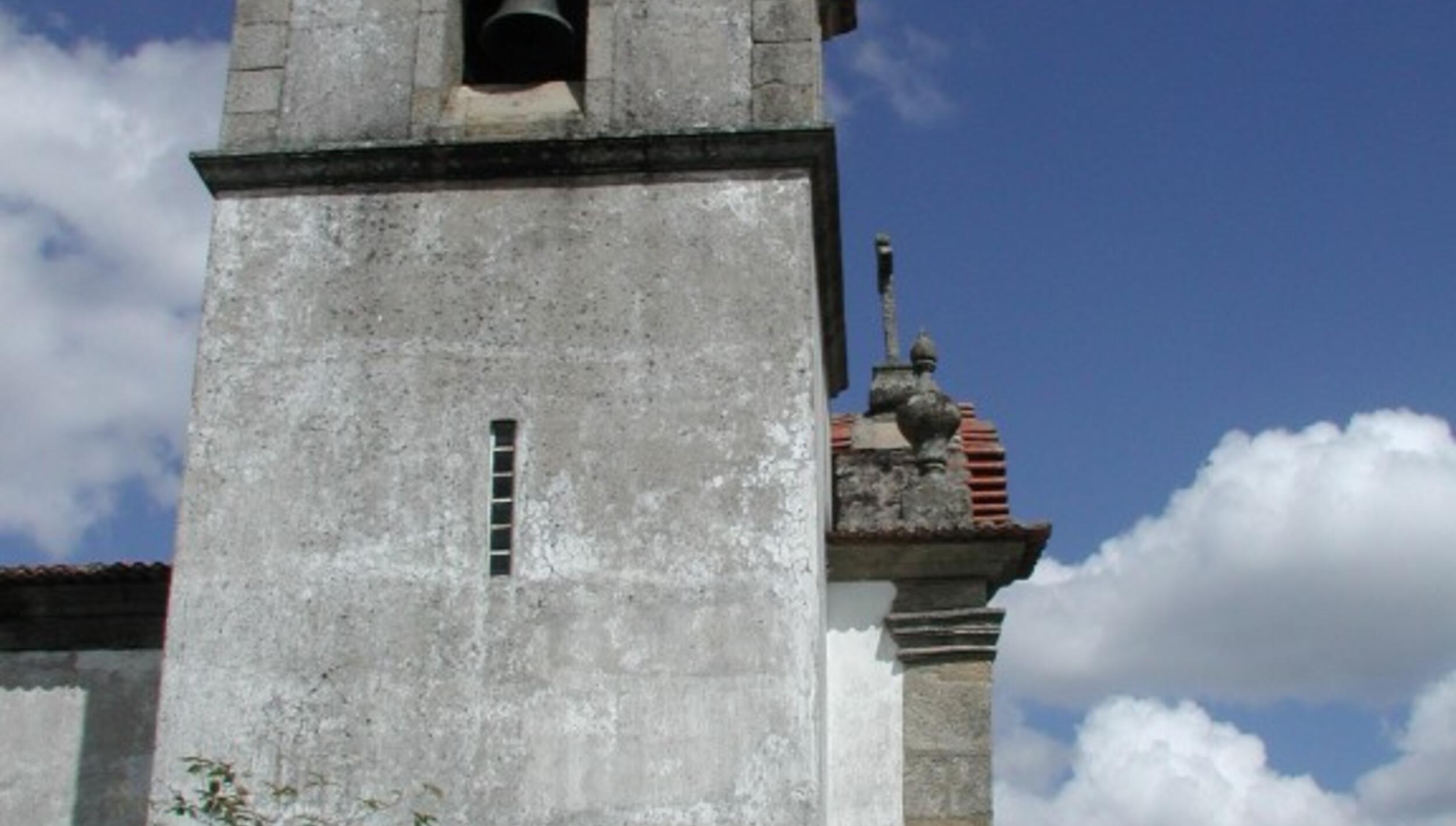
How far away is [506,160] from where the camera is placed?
912 cm

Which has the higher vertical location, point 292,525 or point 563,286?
point 563,286

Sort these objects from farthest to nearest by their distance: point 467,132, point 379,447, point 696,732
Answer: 1. point 467,132
2. point 379,447
3. point 696,732

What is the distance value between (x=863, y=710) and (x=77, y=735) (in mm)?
3807

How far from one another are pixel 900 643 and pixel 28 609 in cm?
436

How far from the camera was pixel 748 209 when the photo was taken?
904 cm

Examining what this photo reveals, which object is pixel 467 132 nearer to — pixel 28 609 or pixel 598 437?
pixel 598 437

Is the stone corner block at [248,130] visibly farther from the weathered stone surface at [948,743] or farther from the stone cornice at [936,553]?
the weathered stone surface at [948,743]

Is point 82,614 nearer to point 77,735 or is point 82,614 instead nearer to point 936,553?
point 77,735

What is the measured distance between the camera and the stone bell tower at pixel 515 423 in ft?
26.7

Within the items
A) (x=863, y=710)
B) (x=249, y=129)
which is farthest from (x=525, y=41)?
(x=863, y=710)

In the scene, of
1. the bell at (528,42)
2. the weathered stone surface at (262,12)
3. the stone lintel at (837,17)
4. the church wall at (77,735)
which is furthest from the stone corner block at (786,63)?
the church wall at (77,735)

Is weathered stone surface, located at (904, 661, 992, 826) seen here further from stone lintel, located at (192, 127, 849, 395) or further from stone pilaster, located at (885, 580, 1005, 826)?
stone lintel, located at (192, 127, 849, 395)

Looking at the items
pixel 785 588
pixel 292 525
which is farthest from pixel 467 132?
pixel 785 588

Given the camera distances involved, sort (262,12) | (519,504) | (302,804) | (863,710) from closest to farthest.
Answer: (302,804) → (519,504) → (863,710) → (262,12)
